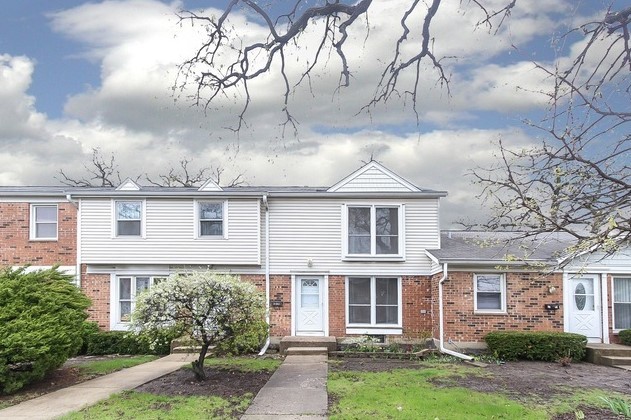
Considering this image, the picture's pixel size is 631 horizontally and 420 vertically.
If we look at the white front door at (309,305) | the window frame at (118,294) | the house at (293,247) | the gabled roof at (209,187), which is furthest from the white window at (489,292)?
the window frame at (118,294)

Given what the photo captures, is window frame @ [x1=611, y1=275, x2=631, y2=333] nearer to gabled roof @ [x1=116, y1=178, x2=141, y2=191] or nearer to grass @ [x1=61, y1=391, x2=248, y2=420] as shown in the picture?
grass @ [x1=61, y1=391, x2=248, y2=420]

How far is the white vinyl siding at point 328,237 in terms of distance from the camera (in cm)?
1872

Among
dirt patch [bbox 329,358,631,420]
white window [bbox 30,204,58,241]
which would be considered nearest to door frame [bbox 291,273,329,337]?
dirt patch [bbox 329,358,631,420]

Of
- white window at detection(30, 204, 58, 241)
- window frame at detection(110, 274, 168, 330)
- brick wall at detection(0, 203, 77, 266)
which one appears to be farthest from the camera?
white window at detection(30, 204, 58, 241)

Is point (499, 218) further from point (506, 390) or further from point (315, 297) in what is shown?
point (315, 297)

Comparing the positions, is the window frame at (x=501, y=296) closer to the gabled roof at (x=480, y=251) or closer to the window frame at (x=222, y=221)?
the gabled roof at (x=480, y=251)

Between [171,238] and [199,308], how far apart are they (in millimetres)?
7616

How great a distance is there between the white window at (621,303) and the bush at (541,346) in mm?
2152

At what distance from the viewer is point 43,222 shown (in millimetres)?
19594

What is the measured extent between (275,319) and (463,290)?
234 inches

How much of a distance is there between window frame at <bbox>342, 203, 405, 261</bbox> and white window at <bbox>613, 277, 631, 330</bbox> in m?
6.43

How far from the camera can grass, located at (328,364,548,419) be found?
8945mm

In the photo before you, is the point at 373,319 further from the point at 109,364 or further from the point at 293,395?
the point at 293,395

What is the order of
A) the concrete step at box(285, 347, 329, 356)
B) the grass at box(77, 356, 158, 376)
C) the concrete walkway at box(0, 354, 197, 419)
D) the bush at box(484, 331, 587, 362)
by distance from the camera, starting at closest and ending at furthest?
the concrete walkway at box(0, 354, 197, 419)
the grass at box(77, 356, 158, 376)
the bush at box(484, 331, 587, 362)
the concrete step at box(285, 347, 329, 356)
